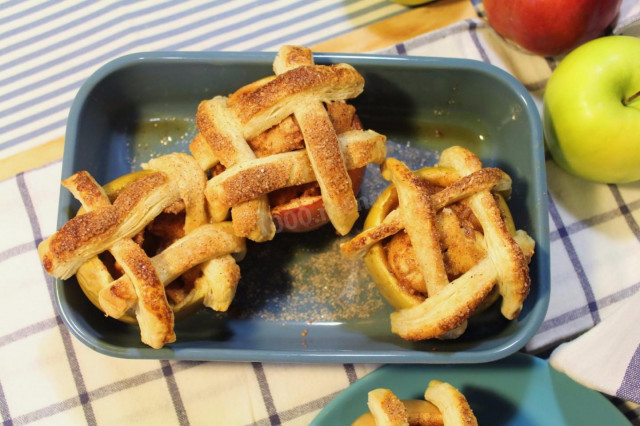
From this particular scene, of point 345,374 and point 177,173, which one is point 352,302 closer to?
point 345,374

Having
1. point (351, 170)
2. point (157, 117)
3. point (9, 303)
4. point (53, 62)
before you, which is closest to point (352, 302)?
point (351, 170)

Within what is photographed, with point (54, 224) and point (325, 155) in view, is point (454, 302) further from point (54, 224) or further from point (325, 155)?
point (54, 224)

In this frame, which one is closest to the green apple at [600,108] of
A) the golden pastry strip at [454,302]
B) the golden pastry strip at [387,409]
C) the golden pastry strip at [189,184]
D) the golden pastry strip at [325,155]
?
the golden pastry strip at [454,302]

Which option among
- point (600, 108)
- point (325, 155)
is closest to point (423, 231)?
point (325, 155)

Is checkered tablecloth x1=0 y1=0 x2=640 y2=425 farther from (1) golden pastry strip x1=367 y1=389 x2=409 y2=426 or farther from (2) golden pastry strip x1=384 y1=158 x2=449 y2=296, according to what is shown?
(2) golden pastry strip x1=384 y1=158 x2=449 y2=296

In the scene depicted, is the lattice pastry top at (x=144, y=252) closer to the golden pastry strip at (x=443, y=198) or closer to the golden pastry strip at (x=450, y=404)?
the golden pastry strip at (x=443, y=198)

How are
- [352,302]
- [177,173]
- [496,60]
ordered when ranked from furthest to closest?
1. [496,60]
2. [352,302]
3. [177,173]

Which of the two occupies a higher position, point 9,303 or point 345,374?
point 9,303
